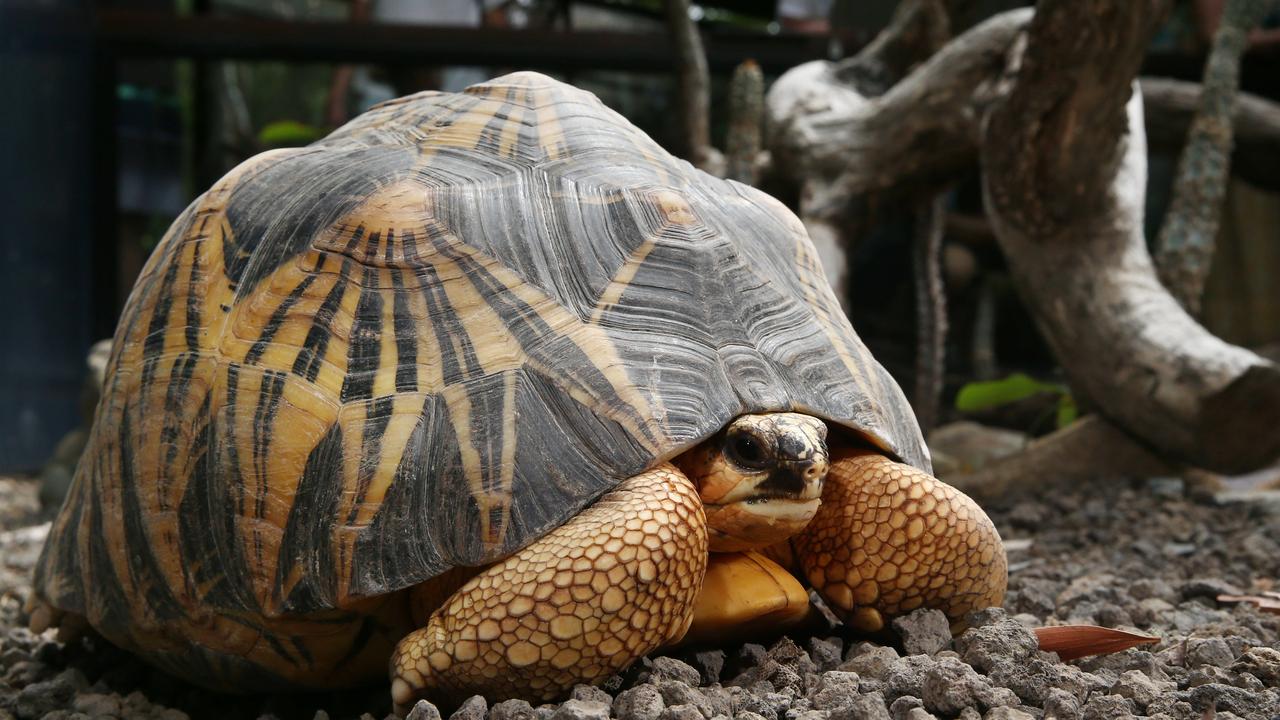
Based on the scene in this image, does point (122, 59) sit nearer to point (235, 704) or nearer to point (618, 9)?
point (618, 9)

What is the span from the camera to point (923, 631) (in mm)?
2025

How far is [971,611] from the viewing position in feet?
7.00

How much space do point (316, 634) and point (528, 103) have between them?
1181mm

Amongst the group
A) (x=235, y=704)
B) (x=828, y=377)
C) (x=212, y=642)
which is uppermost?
(x=828, y=377)

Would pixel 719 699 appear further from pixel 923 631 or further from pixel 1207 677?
pixel 1207 677

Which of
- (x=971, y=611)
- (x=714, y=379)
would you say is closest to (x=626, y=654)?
(x=714, y=379)

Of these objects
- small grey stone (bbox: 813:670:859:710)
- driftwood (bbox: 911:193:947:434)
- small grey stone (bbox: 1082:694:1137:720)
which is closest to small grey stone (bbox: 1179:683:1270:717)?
small grey stone (bbox: 1082:694:1137:720)

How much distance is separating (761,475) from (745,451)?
0.17 ft

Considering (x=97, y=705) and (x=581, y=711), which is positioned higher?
(x=581, y=711)

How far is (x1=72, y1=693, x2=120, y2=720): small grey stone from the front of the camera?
7.30 ft

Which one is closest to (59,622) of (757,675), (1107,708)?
(757,675)

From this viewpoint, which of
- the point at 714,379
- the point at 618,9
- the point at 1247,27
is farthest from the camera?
the point at 618,9

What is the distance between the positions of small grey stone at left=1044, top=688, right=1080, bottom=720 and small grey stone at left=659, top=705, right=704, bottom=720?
0.52 metres

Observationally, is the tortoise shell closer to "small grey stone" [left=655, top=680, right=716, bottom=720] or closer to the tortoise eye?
the tortoise eye
